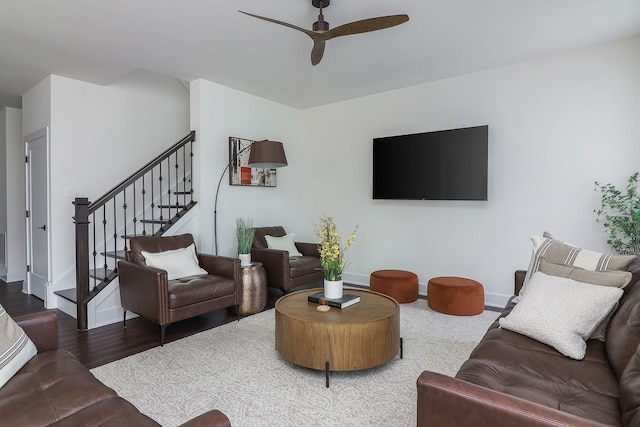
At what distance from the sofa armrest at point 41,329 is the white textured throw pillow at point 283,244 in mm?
3043

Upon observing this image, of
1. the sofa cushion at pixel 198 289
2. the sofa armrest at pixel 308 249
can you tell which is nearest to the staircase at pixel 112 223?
the sofa cushion at pixel 198 289

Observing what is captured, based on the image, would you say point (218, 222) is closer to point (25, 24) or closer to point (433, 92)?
point (25, 24)

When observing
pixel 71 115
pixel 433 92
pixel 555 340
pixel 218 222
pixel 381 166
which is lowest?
pixel 555 340

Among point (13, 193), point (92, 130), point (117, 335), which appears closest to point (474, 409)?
point (117, 335)

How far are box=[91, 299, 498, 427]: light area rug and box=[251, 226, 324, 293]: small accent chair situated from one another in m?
1.05

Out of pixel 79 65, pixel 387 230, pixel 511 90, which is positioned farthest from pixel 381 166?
pixel 79 65

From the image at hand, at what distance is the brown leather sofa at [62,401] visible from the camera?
124cm

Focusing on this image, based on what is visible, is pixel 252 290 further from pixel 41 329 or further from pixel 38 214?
pixel 38 214

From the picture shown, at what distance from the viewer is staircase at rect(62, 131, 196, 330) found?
351 centimetres

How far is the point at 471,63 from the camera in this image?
3.99m

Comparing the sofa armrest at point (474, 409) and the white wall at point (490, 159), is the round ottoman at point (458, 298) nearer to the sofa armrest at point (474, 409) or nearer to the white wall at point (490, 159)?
the white wall at point (490, 159)

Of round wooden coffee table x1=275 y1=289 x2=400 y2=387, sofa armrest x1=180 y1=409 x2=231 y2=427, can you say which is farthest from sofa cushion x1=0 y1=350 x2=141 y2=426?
round wooden coffee table x1=275 y1=289 x2=400 y2=387

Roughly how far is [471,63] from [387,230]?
2323 mm

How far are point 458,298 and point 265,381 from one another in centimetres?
225
